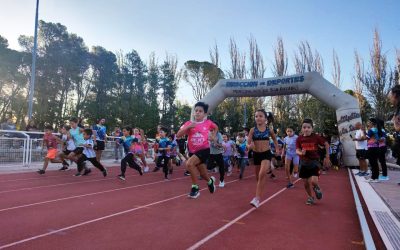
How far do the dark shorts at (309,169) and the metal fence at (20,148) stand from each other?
9.57 m

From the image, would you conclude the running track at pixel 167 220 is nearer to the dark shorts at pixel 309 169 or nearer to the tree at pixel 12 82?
the dark shorts at pixel 309 169

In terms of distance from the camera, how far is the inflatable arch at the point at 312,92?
631 inches

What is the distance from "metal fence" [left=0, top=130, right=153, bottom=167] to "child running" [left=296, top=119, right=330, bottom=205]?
9.54 m

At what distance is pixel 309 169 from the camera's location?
6391 millimetres

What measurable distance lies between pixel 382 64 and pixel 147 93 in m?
23.6

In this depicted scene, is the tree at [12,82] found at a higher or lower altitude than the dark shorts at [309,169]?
higher

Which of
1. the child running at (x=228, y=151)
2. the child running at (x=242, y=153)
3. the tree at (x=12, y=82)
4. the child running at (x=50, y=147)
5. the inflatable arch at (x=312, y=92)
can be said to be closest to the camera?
the child running at (x=50, y=147)

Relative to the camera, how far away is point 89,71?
1459 inches

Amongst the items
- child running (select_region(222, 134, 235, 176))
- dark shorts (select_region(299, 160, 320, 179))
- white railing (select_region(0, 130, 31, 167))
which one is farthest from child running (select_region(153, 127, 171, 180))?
dark shorts (select_region(299, 160, 320, 179))

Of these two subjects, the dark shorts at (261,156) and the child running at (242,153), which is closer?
the dark shorts at (261,156)

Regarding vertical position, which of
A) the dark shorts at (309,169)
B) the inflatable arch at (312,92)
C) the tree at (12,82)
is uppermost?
the tree at (12,82)

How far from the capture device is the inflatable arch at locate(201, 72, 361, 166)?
16.0 m

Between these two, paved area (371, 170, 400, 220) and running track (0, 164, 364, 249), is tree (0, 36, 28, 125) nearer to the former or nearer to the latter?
running track (0, 164, 364, 249)

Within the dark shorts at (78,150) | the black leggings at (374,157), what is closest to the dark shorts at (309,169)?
the black leggings at (374,157)
